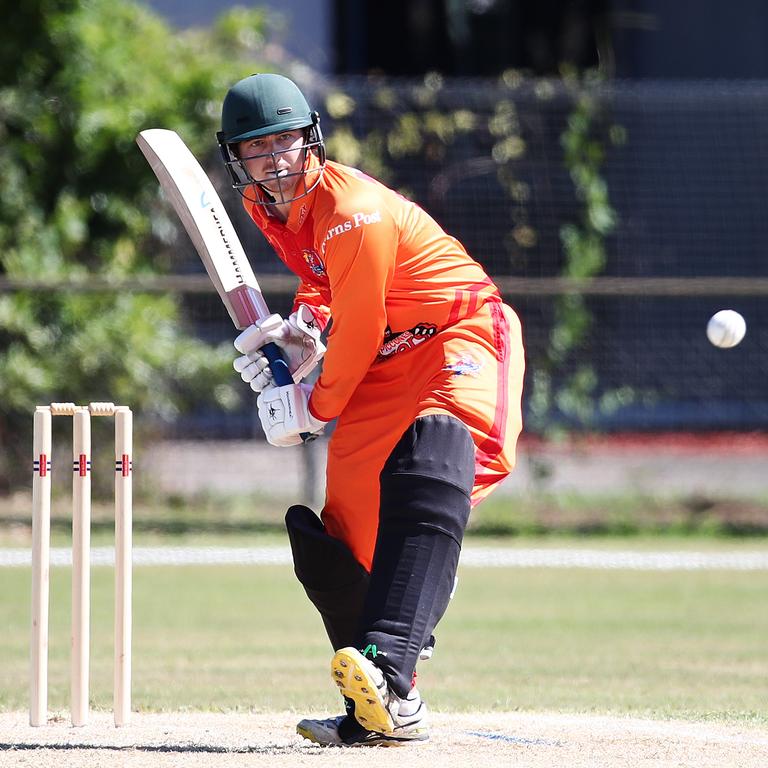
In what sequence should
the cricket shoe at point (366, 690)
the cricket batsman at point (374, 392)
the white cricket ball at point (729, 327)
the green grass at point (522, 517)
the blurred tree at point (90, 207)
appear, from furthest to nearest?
the blurred tree at point (90, 207) < the green grass at point (522, 517) < the white cricket ball at point (729, 327) < the cricket batsman at point (374, 392) < the cricket shoe at point (366, 690)

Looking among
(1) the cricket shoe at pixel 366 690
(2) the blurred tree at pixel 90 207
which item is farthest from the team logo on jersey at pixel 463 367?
(2) the blurred tree at pixel 90 207

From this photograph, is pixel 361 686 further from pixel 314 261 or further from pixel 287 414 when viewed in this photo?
pixel 314 261

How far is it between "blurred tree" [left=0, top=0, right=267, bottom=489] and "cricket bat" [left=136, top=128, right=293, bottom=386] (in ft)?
18.8

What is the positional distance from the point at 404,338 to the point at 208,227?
2.16 ft

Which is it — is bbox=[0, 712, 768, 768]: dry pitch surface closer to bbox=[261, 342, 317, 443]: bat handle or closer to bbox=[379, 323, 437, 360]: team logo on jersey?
bbox=[261, 342, 317, 443]: bat handle

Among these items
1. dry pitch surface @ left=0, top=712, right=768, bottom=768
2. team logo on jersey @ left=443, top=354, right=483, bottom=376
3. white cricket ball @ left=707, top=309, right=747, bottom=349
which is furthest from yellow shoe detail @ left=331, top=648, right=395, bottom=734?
white cricket ball @ left=707, top=309, right=747, bottom=349

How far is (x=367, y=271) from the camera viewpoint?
357 centimetres

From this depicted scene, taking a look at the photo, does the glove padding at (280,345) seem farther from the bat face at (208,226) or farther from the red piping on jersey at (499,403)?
the red piping on jersey at (499,403)

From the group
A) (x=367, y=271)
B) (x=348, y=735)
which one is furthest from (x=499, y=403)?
(x=348, y=735)

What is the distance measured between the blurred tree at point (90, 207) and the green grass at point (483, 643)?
209 centimetres

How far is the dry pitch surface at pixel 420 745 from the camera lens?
348 centimetres

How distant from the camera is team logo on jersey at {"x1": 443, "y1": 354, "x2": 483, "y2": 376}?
3721mm

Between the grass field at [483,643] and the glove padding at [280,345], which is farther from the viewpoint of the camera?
the grass field at [483,643]

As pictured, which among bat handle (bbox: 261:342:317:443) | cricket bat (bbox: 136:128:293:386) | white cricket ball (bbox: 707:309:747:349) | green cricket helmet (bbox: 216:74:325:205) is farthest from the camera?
white cricket ball (bbox: 707:309:747:349)
